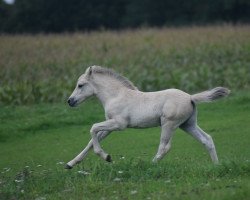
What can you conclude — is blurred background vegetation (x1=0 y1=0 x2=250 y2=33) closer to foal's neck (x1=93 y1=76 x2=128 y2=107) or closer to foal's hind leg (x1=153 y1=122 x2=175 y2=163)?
foal's neck (x1=93 y1=76 x2=128 y2=107)

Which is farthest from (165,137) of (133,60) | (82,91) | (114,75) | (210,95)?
(133,60)

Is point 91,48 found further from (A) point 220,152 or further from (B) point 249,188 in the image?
(B) point 249,188

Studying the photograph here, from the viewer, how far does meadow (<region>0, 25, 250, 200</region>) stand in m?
9.93

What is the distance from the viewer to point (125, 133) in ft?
59.8

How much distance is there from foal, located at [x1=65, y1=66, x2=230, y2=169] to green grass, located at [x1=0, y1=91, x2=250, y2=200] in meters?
0.37

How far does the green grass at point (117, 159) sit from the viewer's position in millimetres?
9562

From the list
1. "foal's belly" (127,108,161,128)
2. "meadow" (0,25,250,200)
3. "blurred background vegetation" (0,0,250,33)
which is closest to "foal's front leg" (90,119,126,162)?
"foal's belly" (127,108,161,128)

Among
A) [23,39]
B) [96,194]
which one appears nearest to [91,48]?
[23,39]

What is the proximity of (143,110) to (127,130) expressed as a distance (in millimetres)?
6853

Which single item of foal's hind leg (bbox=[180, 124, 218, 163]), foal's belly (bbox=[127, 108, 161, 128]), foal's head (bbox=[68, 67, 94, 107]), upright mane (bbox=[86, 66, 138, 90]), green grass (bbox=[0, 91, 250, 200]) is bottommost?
green grass (bbox=[0, 91, 250, 200])

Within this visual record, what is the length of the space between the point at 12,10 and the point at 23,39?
29698 mm

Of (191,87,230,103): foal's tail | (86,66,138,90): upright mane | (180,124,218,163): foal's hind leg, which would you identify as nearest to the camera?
(191,87,230,103): foal's tail

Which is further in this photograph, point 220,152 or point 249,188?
point 220,152

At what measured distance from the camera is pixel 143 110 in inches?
467
